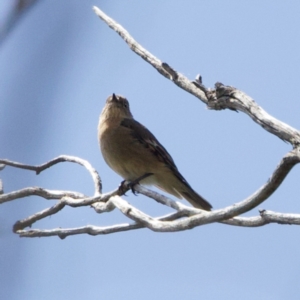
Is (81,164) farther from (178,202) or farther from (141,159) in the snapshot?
(178,202)

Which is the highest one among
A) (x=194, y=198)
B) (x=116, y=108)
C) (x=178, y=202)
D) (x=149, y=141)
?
(x=116, y=108)

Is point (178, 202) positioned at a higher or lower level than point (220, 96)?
lower

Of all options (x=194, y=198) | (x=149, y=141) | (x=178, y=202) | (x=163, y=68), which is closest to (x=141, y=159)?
(x=149, y=141)

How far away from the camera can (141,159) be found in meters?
5.75

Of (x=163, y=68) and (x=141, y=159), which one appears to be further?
(x=141, y=159)

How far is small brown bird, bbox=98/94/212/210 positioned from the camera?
5.61m

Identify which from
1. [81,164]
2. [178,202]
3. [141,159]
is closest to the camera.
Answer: [178,202]

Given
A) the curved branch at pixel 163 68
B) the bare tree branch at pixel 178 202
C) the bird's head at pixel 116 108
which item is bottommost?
the bare tree branch at pixel 178 202

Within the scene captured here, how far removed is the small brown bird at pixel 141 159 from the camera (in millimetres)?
5609

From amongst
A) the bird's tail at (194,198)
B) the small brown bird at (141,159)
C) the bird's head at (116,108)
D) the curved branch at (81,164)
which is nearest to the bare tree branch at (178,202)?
the curved branch at (81,164)

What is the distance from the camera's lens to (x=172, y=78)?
3.37 metres

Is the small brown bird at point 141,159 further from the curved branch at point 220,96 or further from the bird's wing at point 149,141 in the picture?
the curved branch at point 220,96

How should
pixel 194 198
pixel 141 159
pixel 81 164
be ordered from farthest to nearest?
pixel 141 159 → pixel 194 198 → pixel 81 164

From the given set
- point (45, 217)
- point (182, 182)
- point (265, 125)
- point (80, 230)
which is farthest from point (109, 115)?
point (265, 125)
